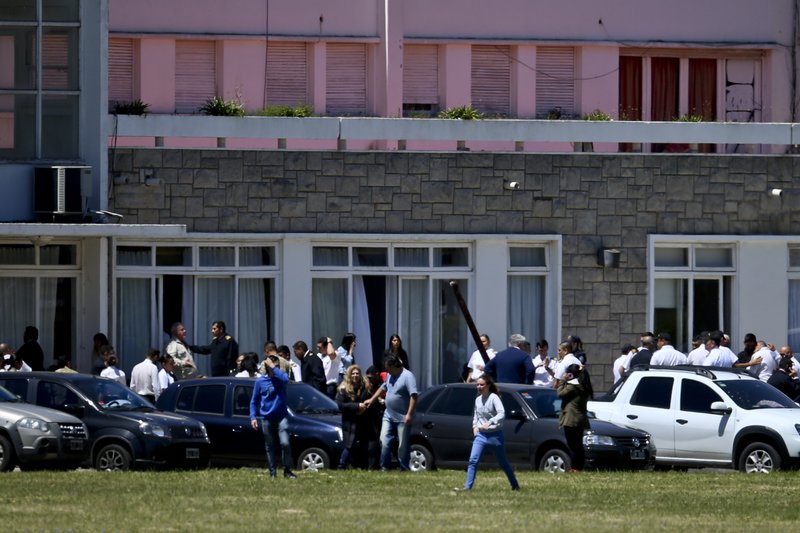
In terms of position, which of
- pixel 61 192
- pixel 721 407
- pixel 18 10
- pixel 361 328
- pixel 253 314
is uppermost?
pixel 18 10

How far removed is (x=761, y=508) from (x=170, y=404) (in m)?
8.95

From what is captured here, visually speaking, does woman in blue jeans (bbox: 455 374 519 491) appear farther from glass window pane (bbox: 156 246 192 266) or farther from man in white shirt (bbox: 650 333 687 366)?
glass window pane (bbox: 156 246 192 266)

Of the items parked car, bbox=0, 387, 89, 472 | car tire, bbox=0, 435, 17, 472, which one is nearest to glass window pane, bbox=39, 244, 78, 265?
parked car, bbox=0, 387, 89, 472

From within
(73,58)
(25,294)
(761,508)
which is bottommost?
(761,508)

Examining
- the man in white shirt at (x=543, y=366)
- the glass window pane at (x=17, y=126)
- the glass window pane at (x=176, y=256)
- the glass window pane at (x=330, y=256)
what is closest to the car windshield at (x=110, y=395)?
the glass window pane at (x=176, y=256)

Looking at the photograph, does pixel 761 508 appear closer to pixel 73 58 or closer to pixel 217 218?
pixel 217 218

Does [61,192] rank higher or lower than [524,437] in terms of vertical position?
higher

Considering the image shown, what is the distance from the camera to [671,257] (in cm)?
3020

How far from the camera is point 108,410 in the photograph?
72.0 feet

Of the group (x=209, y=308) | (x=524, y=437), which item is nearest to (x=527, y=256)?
(x=209, y=308)

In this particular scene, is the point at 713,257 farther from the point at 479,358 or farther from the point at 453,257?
the point at 479,358

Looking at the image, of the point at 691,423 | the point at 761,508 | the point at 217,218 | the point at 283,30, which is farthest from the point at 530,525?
the point at 283,30

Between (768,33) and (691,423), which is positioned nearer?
(691,423)

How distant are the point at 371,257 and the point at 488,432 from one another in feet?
34.1
